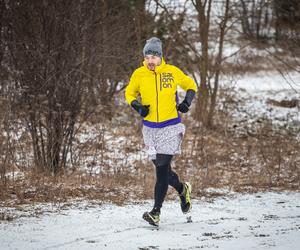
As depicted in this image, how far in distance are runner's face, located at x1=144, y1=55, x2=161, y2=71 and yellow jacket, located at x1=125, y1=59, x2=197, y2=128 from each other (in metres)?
0.04

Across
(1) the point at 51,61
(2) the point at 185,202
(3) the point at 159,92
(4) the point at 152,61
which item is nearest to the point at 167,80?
(3) the point at 159,92

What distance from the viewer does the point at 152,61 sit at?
5.61 meters

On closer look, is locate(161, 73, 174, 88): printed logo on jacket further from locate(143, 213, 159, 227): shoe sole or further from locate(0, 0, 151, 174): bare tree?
locate(0, 0, 151, 174): bare tree

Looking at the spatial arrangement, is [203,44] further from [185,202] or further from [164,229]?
[164,229]

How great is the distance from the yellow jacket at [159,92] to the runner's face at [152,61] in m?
0.04

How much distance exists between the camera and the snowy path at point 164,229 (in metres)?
4.91

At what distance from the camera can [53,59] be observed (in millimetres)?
8500

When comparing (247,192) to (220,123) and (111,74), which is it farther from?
(220,123)

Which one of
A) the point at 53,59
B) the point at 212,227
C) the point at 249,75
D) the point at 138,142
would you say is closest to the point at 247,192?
the point at 212,227

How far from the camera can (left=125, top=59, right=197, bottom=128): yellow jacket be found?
5.63m

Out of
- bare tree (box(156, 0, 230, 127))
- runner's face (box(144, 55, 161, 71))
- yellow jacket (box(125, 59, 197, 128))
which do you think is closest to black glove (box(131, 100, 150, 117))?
yellow jacket (box(125, 59, 197, 128))

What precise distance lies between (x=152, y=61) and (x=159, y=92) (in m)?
0.33

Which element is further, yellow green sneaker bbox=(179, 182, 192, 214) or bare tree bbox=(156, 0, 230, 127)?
bare tree bbox=(156, 0, 230, 127)

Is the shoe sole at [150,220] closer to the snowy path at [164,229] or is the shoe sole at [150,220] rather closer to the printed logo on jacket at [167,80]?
the snowy path at [164,229]
